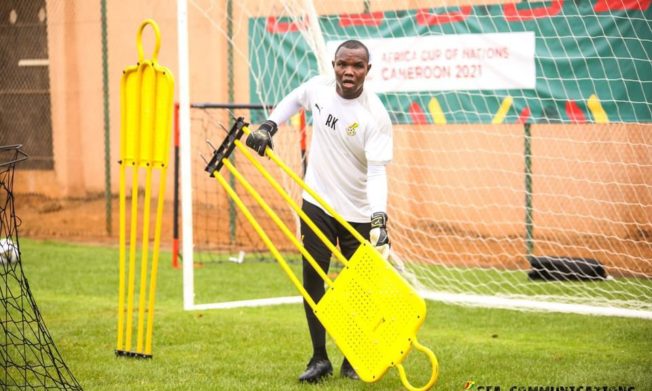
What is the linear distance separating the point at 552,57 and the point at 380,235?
4219 mm

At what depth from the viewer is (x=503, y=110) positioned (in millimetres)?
9703

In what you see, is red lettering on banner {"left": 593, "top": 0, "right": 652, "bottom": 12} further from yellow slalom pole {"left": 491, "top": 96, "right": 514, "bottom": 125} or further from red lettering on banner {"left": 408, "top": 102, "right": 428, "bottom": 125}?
red lettering on banner {"left": 408, "top": 102, "right": 428, "bottom": 125}

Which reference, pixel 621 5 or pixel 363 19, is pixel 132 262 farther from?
pixel 621 5

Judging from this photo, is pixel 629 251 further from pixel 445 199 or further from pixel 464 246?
pixel 445 199

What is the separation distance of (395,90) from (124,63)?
6538mm

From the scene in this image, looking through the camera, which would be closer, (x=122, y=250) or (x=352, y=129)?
(x=352, y=129)

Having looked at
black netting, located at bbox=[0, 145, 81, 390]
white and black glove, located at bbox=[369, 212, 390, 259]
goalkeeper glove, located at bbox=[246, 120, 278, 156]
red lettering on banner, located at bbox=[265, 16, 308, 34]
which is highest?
red lettering on banner, located at bbox=[265, 16, 308, 34]

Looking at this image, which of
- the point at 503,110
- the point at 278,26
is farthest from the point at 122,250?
the point at 278,26

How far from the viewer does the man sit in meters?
5.87

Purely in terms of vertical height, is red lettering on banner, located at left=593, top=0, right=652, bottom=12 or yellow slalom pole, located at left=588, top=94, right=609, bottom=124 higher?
red lettering on banner, located at left=593, top=0, right=652, bottom=12

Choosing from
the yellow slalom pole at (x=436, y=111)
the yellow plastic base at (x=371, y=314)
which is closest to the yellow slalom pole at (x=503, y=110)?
the yellow slalom pole at (x=436, y=111)

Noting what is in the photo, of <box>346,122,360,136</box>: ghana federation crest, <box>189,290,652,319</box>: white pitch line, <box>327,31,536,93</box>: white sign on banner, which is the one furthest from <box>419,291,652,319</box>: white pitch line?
<box>346,122,360,136</box>: ghana federation crest

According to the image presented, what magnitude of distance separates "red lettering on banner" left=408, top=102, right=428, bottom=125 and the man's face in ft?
13.9

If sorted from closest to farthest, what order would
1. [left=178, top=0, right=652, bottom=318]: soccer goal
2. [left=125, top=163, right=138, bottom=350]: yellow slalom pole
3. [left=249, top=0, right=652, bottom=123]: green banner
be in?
1. [left=125, top=163, right=138, bottom=350]: yellow slalom pole
2. [left=249, top=0, right=652, bottom=123]: green banner
3. [left=178, top=0, right=652, bottom=318]: soccer goal
